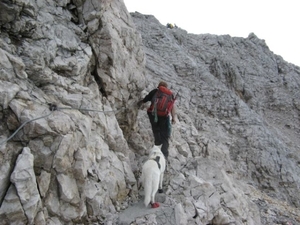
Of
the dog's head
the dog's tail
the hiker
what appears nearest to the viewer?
the dog's tail

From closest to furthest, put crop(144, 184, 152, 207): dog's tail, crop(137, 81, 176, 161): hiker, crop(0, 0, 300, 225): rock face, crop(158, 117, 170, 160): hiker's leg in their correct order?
crop(0, 0, 300, 225): rock face → crop(144, 184, 152, 207): dog's tail → crop(137, 81, 176, 161): hiker → crop(158, 117, 170, 160): hiker's leg

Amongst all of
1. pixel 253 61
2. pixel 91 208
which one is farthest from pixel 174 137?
pixel 253 61

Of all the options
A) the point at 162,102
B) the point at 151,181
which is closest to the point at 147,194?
the point at 151,181

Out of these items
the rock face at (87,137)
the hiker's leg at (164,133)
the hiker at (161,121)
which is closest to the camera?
the rock face at (87,137)

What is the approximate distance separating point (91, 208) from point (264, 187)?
12427 mm

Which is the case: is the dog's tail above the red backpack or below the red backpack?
below

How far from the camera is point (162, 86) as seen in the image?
9.38 meters

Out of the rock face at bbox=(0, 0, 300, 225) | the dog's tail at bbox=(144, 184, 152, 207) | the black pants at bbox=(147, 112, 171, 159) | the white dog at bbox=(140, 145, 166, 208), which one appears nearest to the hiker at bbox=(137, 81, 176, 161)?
the black pants at bbox=(147, 112, 171, 159)

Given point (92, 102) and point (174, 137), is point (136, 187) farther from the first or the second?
point (174, 137)

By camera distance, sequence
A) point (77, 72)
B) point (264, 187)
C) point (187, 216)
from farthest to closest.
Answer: point (264, 187)
point (77, 72)
point (187, 216)

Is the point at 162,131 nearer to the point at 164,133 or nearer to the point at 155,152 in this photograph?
the point at 164,133

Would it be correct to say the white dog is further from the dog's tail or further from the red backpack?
the red backpack

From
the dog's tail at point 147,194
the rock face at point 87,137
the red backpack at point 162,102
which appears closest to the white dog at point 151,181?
the dog's tail at point 147,194

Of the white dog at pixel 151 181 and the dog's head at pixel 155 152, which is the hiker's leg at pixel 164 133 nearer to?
the dog's head at pixel 155 152
